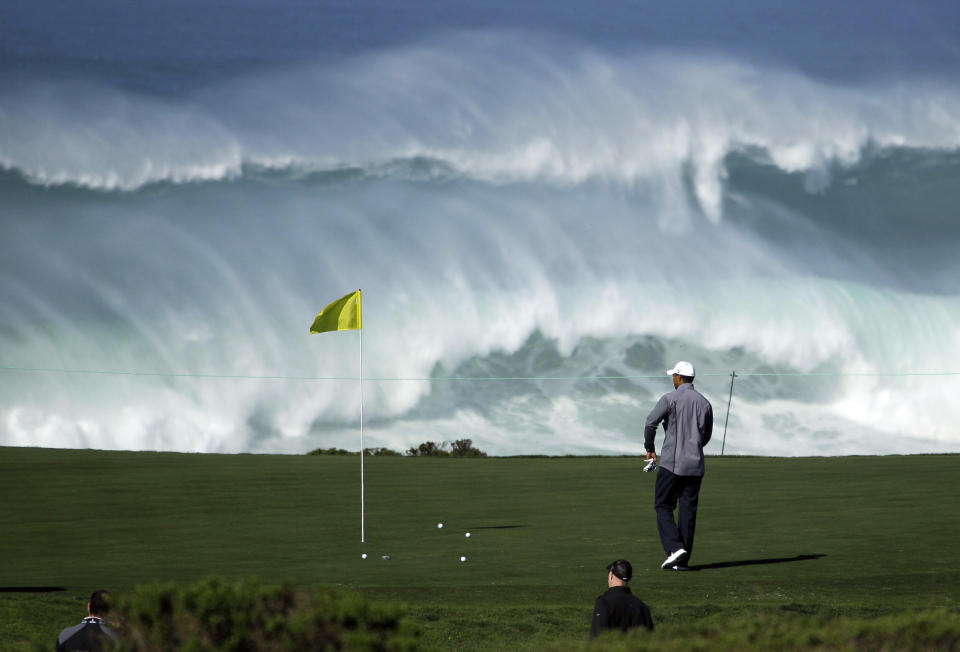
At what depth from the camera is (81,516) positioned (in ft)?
74.1

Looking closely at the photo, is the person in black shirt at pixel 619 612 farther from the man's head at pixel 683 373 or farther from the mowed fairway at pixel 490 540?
the man's head at pixel 683 373

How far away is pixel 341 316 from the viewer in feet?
69.4

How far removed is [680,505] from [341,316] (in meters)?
7.88

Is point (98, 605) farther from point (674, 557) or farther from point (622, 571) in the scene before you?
point (674, 557)

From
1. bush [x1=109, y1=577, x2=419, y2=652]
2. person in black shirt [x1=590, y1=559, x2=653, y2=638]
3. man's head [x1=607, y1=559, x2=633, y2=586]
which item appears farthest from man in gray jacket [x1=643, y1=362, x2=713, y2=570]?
bush [x1=109, y1=577, x2=419, y2=652]

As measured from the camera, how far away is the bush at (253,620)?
22.5ft

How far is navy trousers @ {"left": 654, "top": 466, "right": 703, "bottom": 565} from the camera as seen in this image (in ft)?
50.1

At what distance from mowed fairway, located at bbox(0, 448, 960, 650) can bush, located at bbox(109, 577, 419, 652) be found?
5.13 meters

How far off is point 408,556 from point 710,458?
2429 cm

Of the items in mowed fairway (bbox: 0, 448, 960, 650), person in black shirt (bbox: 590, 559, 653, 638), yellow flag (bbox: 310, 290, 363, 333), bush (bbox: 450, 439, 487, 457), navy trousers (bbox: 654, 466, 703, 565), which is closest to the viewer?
person in black shirt (bbox: 590, 559, 653, 638)

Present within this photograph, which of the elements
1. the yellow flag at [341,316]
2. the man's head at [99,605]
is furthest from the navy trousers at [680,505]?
the man's head at [99,605]

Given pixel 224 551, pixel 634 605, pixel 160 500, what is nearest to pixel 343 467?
pixel 160 500

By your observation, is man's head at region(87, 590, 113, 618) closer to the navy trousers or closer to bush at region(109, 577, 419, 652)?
bush at region(109, 577, 419, 652)

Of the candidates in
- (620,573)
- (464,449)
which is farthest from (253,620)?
(464,449)
